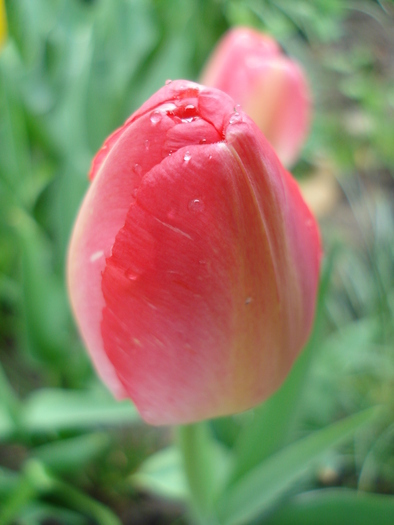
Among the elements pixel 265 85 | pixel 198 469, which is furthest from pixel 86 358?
pixel 265 85

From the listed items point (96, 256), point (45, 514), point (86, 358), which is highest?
point (96, 256)

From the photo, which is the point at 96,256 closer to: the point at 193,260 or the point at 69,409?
the point at 193,260

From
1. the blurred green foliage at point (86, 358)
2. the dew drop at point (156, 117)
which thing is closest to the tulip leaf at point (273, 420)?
the blurred green foliage at point (86, 358)

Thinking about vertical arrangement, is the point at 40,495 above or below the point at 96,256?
below

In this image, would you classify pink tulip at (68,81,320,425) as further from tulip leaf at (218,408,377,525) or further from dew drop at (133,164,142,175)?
tulip leaf at (218,408,377,525)

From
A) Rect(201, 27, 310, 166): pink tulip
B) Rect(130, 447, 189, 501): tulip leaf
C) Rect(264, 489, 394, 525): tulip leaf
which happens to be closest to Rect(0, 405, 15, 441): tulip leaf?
Rect(130, 447, 189, 501): tulip leaf

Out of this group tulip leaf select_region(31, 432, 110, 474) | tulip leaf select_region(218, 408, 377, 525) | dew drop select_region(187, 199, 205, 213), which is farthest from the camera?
tulip leaf select_region(31, 432, 110, 474)
